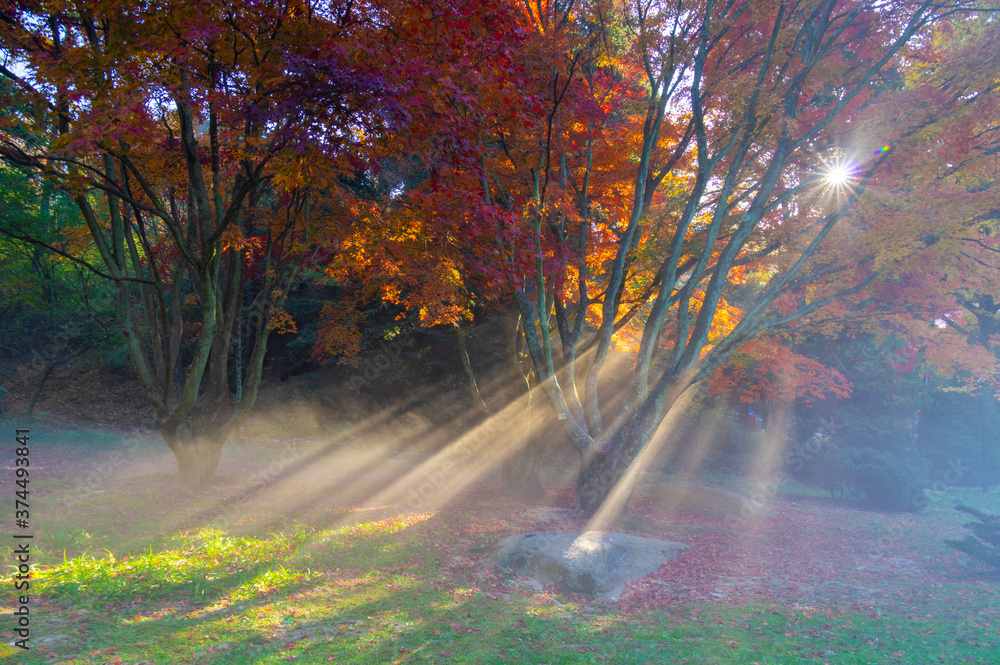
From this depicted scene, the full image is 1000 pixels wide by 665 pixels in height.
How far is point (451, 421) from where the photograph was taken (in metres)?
18.7

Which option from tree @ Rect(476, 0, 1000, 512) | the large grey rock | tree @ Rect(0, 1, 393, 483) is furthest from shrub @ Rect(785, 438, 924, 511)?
tree @ Rect(0, 1, 393, 483)

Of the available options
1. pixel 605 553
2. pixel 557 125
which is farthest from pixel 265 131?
pixel 605 553

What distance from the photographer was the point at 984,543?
1164 centimetres

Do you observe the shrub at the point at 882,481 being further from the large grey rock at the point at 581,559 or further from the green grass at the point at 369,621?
the large grey rock at the point at 581,559

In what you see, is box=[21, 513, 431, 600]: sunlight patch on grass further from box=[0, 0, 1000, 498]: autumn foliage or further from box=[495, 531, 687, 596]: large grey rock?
box=[0, 0, 1000, 498]: autumn foliage

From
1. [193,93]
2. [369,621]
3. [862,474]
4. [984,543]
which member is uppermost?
[193,93]

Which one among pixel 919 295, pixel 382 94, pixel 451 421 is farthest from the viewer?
pixel 451 421

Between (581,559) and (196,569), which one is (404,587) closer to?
(196,569)

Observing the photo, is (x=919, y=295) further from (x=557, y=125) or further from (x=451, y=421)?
(x=451, y=421)

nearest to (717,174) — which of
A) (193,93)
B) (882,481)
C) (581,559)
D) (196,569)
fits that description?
(581,559)

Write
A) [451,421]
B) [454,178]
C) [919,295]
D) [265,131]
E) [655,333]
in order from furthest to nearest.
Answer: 1. [451,421]
2. [919,295]
3. [655,333]
4. [454,178]
5. [265,131]

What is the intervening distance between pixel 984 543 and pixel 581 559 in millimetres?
11535

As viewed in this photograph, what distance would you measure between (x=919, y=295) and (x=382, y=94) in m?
13.5

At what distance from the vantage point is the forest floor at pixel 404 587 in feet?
13.6
